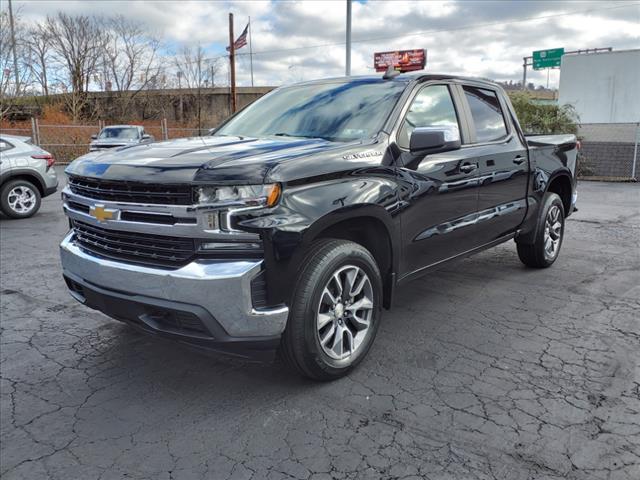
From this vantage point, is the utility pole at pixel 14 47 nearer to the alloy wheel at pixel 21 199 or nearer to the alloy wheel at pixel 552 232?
the alloy wheel at pixel 21 199

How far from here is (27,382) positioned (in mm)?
3436

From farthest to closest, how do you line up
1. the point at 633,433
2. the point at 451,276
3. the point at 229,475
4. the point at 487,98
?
1. the point at 451,276
2. the point at 487,98
3. the point at 633,433
4. the point at 229,475

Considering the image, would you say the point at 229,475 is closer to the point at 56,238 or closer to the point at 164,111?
the point at 56,238

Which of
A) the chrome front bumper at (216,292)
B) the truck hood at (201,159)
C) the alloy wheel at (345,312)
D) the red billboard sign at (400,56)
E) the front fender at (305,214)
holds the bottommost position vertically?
the alloy wheel at (345,312)

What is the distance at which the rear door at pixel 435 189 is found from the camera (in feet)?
12.4

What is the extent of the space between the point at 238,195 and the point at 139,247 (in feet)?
2.28

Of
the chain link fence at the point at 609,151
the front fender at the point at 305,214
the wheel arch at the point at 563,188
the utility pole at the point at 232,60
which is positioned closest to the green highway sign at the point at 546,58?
the utility pole at the point at 232,60

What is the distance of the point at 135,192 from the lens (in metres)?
2.96

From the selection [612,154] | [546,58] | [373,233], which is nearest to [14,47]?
[612,154]

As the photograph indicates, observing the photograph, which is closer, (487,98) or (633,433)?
(633,433)

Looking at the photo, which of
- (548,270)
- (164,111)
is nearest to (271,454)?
(548,270)

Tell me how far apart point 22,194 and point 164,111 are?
29699 millimetres

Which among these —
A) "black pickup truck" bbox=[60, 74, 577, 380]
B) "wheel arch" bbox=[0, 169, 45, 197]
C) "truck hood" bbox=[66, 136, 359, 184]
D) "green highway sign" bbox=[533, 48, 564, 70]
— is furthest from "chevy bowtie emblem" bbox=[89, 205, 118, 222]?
"green highway sign" bbox=[533, 48, 564, 70]

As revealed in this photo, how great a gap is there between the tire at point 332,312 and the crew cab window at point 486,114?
198 centimetres
